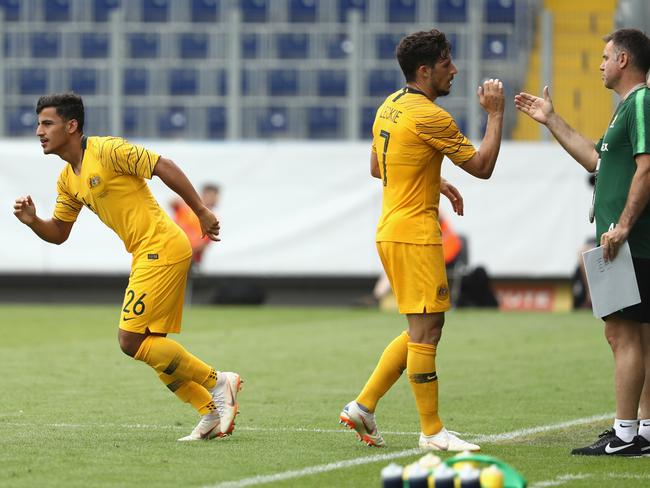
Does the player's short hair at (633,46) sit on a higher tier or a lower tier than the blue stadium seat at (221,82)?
higher

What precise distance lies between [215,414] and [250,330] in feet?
31.9

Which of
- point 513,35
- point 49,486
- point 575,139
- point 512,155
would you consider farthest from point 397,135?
point 513,35

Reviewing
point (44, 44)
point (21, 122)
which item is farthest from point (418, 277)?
point (44, 44)

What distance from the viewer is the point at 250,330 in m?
17.0

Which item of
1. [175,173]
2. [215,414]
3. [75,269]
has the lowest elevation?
[75,269]

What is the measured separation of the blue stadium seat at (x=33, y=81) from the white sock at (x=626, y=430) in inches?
783

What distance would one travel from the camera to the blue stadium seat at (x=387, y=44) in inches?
978

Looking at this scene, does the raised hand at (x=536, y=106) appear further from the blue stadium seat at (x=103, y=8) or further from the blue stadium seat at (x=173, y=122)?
the blue stadium seat at (x=103, y=8)

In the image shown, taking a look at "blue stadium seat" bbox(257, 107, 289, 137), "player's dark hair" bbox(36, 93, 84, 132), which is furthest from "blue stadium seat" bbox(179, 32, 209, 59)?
"player's dark hair" bbox(36, 93, 84, 132)

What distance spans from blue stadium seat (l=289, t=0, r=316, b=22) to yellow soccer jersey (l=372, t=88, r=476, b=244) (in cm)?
1991

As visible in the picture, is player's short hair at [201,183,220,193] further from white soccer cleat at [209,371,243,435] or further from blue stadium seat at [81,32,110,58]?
white soccer cleat at [209,371,243,435]

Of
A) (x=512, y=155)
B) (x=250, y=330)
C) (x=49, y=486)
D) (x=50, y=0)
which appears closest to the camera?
(x=49, y=486)

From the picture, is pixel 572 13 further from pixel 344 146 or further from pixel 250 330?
pixel 250 330

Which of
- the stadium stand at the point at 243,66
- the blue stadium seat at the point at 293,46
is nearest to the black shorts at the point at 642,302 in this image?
the stadium stand at the point at 243,66
